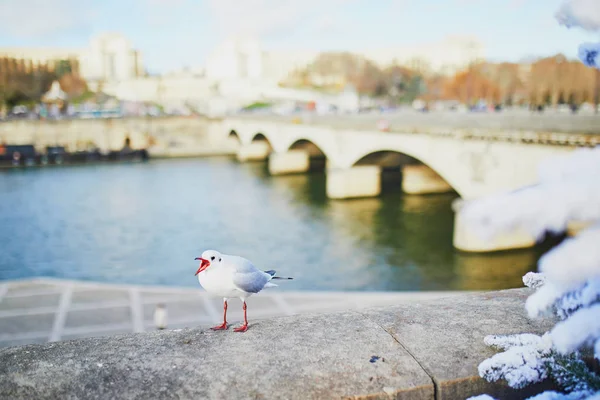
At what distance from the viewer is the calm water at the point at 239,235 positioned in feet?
58.4

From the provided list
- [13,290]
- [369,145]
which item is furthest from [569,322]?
[369,145]

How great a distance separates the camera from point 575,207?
1259mm

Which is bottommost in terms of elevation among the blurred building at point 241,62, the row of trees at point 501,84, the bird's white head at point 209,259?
the bird's white head at point 209,259

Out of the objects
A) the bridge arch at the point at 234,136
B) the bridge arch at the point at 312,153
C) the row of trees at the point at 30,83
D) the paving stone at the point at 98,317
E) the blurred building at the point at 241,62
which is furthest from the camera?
the blurred building at the point at 241,62

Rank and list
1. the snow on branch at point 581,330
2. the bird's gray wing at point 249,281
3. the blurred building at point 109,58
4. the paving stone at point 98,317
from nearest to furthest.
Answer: the snow on branch at point 581,330 < the bird's gray wing at point 249,281 < the paving stone at point 98,317 < the blurred building at point 109,58

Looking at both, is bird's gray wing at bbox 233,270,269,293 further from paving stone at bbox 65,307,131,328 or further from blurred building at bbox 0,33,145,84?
blurred building at bbox 0,33,145,84

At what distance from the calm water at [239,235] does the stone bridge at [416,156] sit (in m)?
1.19

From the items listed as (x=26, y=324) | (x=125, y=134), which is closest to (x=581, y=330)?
(x=26, y=324)

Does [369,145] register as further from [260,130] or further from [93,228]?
[260,130]

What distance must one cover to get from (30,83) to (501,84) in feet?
255

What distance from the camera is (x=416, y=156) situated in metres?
25.4

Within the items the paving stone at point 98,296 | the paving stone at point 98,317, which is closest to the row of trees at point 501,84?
the paving stone at point 98,296

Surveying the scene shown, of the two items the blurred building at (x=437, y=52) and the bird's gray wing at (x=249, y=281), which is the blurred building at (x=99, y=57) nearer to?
the blurred building at (x=437, y=52)

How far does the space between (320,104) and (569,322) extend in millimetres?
80325
